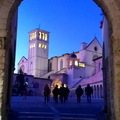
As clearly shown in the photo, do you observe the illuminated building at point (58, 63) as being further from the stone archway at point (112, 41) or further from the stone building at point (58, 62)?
the stone archway at point (112, 41)

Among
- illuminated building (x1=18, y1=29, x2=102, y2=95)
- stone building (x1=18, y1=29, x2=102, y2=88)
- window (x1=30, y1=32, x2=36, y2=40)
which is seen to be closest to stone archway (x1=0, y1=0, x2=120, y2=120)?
illuminated building (x1=18, y1=29, x2=102, y2=95)

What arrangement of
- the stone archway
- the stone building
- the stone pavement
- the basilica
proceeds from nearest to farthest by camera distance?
the stone archway < the stone pavement < the basilica < the stone building

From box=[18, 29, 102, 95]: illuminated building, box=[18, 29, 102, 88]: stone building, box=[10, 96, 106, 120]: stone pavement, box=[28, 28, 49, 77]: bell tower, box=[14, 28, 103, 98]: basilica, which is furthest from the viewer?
box=[28, 28, 49, 77]: bell tower

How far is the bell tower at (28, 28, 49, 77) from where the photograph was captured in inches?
3629

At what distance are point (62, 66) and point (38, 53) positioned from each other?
1438 centimetres

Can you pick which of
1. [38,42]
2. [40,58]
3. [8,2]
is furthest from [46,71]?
[8,2]

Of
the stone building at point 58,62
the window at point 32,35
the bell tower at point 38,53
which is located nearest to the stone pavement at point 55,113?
the stone building at point 58,62

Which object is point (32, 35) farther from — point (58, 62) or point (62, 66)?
point (62, 66)

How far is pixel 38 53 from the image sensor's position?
94562mm

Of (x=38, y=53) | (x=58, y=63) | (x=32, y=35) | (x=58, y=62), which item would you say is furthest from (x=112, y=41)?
(x=32, y=35)

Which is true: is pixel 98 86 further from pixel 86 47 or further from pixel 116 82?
pixel 116 82

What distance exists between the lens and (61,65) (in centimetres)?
8450

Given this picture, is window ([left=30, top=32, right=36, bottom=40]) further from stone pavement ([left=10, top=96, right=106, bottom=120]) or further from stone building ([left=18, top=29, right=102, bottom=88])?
stone pavement ([left=10, top=96, right=106, bottom=120])

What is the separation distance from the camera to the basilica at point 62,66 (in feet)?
189
